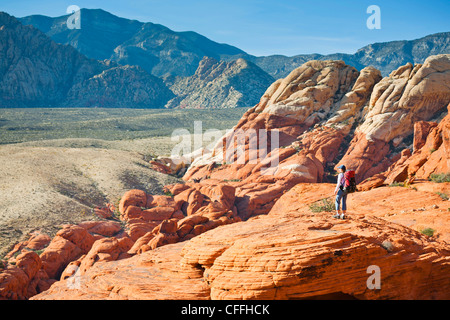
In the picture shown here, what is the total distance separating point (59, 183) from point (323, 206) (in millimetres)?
24767

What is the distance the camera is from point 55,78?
179 metres

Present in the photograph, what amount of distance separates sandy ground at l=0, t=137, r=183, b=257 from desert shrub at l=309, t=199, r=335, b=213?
16.8 m

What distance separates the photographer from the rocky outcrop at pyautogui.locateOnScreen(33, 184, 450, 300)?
10531 mm

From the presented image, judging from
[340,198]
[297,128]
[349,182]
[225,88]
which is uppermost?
[225,88]

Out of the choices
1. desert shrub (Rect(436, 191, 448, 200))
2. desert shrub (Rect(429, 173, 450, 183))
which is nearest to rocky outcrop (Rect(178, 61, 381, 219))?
desert shrub (Rect(429, 173, 450, 183))

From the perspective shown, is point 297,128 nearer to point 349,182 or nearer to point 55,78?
point 349,182

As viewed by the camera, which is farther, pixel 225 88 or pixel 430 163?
pixel 225 88

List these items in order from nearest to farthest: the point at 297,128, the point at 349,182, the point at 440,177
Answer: the point at 349,182 < the point at 440,177 < the point at 297,128

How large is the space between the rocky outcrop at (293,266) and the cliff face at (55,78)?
157540 millimetres

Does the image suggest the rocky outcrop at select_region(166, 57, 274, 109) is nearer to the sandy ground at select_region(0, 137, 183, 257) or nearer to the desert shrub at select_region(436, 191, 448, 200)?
the sandy ground at select_region(0, 137, 183, 257)

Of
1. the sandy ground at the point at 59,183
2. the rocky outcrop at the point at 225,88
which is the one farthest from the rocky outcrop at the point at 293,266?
the rocky outcrop at the point at 225,88

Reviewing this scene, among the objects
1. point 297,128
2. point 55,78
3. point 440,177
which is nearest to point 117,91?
point 55,78

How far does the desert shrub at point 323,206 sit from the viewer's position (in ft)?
65.0
